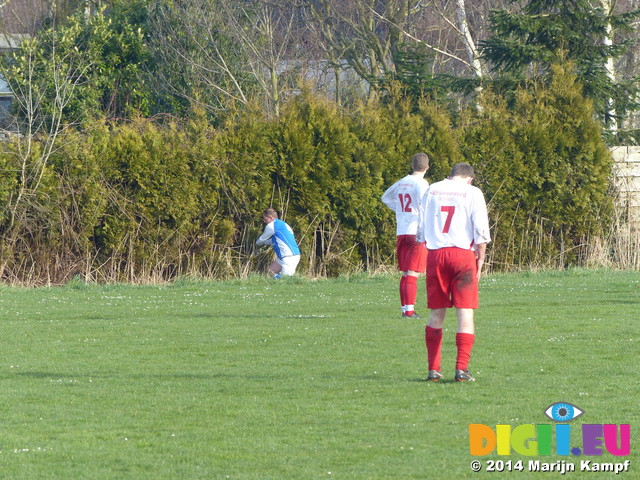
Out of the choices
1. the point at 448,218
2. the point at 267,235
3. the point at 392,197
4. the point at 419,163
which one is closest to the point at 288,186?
the point at 267,235

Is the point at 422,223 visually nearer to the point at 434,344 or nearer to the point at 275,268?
the point at 434,344

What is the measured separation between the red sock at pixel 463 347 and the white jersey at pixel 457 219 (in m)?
0.71

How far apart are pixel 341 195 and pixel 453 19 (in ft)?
67.7

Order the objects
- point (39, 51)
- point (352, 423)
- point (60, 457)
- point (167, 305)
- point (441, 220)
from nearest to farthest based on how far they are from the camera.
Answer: point (60, 457), point (352, 423), point (441, 220), point (167, 305), point (39, 51)

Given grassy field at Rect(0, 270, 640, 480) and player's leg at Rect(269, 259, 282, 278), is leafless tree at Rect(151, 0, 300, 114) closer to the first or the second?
player's leg at Rect(269, 259, 282, 278)

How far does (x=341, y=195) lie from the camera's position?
74.5ft

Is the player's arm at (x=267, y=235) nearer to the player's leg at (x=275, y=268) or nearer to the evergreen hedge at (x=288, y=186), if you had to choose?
the player's leg at (x=275, y=268)

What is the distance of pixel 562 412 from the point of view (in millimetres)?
7512

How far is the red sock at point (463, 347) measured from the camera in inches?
355

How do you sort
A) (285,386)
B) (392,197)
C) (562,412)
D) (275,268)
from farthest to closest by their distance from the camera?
1. (275,268)
2. (392,197)
3. (285,386)
4. (562,412)

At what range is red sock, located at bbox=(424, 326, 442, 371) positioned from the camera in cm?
913

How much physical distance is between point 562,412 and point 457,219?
217 centimetres

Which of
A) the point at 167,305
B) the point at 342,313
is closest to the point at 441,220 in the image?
the point at 342,313

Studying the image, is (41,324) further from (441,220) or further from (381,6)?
(381,6)
